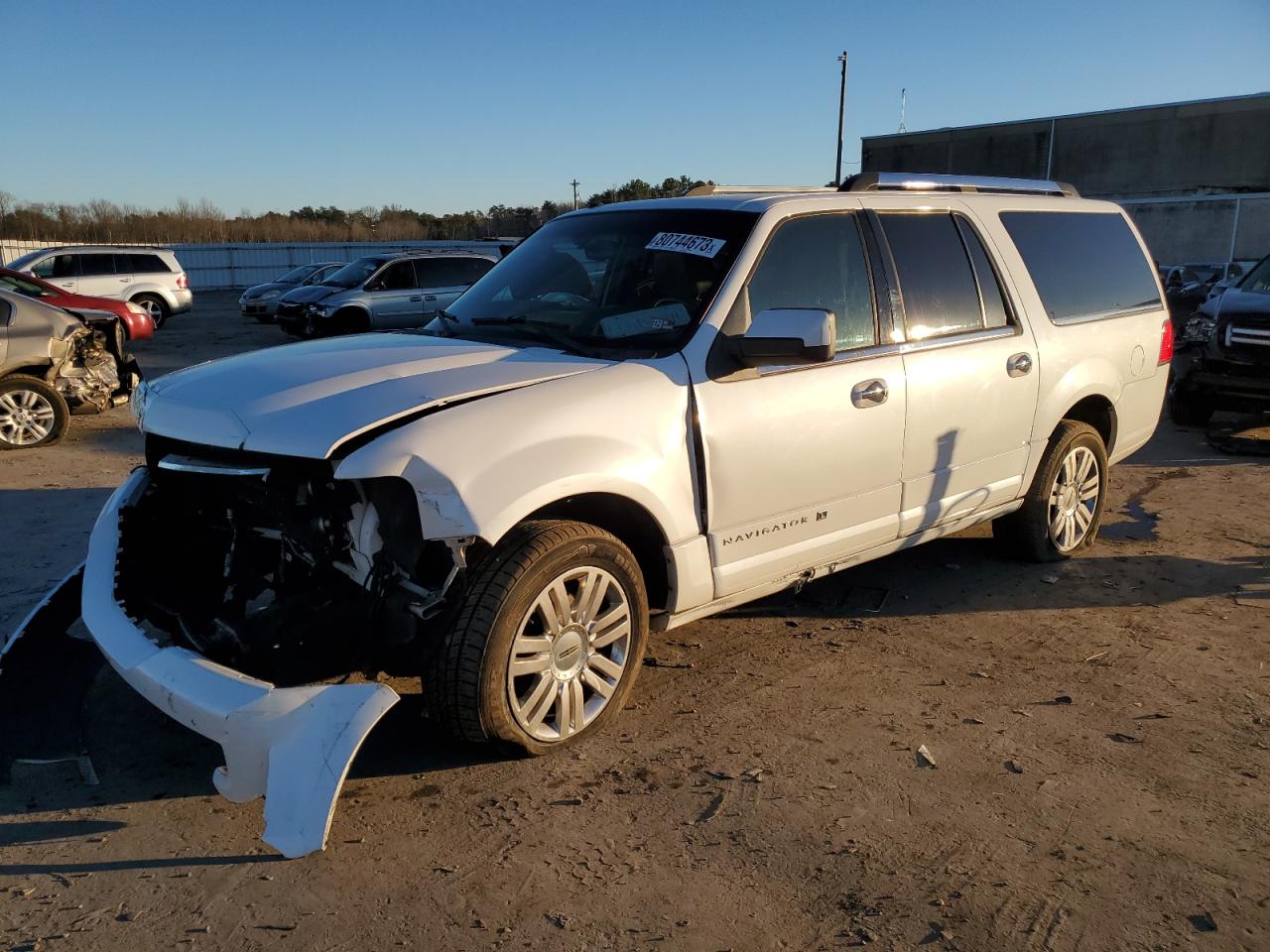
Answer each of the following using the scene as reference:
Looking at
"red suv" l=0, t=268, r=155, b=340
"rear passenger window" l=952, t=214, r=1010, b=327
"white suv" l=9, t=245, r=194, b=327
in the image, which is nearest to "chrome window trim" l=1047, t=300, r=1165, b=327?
"rear passenger window" l=952, t=214, r=1010, b=327

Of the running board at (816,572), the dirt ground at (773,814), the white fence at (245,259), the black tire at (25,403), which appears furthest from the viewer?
the white fence at (245,259)

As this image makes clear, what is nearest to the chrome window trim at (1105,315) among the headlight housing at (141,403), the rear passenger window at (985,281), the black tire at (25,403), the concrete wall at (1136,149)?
the rear passenger window at (985,281)

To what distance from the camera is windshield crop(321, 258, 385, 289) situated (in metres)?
17.8

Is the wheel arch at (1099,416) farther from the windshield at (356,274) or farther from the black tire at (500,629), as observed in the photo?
the windshield at (356,274)

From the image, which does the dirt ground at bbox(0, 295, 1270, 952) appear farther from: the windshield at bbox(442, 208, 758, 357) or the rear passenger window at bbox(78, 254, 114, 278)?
the rear passenger window at bbox(78, 254, 114, 278)

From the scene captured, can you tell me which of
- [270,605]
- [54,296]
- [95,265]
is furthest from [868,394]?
[95,265]

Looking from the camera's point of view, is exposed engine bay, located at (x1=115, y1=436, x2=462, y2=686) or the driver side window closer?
exposed engine bay, located at (x1=115, y1=436, x2=462, y2=686)

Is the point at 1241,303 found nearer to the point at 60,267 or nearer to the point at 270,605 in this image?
the point at 270,605

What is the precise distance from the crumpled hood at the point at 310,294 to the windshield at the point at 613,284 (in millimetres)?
13807

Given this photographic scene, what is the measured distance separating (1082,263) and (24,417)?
8846 millimetres

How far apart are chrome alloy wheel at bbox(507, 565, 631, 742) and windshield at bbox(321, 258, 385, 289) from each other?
49.7 feet

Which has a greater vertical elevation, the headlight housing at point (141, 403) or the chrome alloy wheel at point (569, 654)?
the headlight housing at point (141, 403)

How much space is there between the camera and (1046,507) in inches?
218

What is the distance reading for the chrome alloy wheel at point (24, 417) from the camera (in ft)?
29.6
